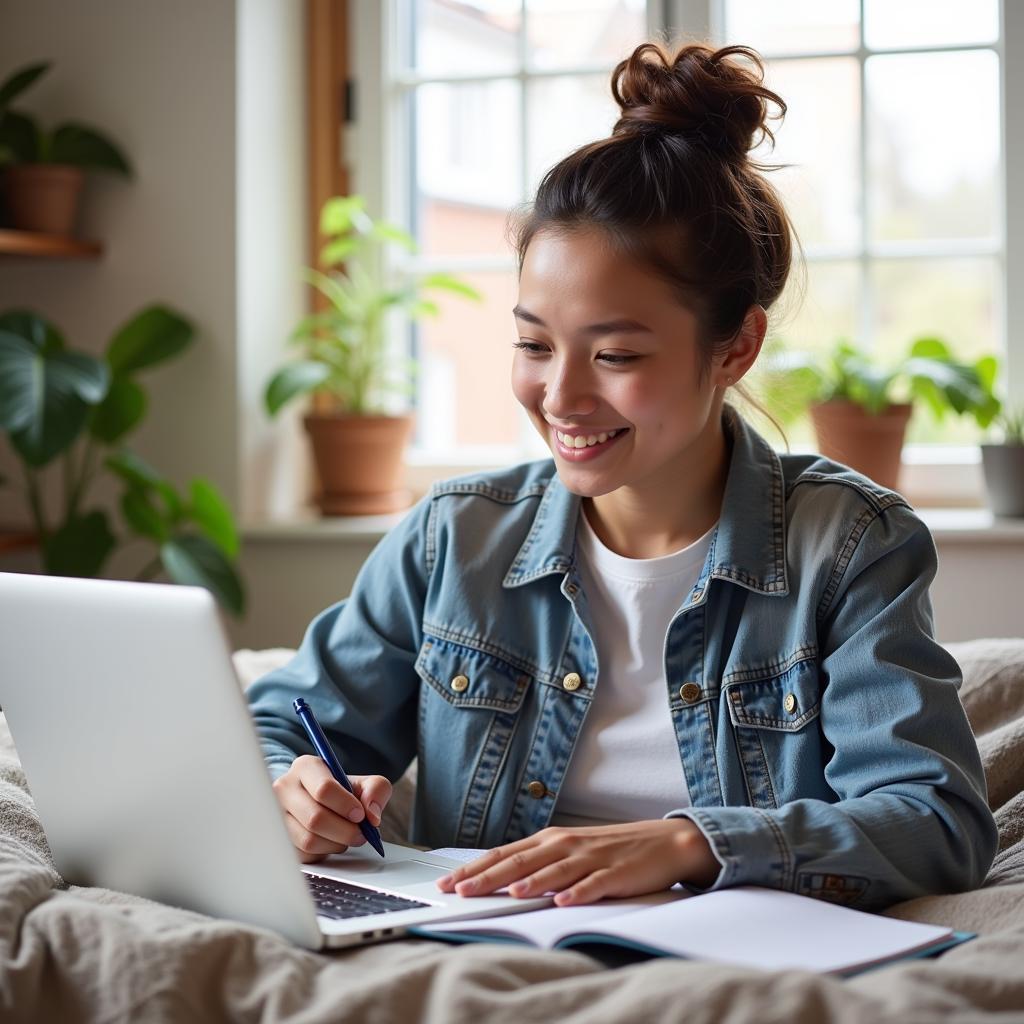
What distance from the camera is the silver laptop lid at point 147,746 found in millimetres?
951

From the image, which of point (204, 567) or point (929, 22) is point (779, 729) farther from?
point (929, 22)

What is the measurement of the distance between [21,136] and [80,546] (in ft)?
2.70

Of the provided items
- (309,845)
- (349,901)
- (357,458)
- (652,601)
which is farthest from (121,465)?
(349,901)

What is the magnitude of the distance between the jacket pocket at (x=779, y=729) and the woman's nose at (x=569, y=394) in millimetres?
296

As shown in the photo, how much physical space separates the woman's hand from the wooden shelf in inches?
75.1

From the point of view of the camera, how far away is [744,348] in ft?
4.80

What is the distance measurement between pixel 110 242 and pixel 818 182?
1428 mm

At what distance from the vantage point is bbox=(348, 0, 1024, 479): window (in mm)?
2814

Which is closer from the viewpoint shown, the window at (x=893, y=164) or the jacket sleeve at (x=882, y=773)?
the jacket sleeve at (x=882, y=773)

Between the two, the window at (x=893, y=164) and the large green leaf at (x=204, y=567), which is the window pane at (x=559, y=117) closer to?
the window at (x=893, y=164)

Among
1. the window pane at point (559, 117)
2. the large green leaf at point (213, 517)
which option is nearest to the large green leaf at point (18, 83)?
the large green leaf at point (213, 517)

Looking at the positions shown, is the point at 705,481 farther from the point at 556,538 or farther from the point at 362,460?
the point at 362,460

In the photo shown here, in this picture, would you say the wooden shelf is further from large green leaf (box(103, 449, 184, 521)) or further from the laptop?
the laptop

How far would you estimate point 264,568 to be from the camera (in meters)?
2.88
